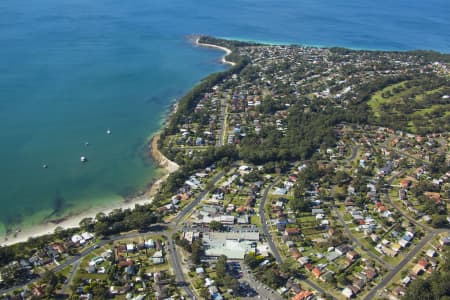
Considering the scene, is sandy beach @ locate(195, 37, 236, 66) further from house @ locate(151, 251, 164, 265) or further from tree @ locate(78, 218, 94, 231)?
house @ locate(151, 251, 164, 265)

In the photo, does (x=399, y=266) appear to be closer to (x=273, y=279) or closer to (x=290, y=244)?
(x=290, y=244)

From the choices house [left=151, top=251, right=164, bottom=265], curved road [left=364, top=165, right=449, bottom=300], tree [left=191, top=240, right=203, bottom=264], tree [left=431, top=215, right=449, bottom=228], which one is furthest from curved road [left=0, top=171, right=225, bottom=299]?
tree [left=431, top=215, right=449, bottom=228]

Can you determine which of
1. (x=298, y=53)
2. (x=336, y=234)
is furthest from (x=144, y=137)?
(x=298, y=53)

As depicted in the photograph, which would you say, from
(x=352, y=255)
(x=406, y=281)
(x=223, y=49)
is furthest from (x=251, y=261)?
(x=223, y=49)

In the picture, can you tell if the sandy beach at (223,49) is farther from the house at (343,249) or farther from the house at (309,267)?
the house at (309,267)

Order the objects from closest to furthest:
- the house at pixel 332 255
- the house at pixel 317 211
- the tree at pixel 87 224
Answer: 1. the house at pixel 332 255
2. the tree at pixel 87 224
3. the house at pixel 317 211

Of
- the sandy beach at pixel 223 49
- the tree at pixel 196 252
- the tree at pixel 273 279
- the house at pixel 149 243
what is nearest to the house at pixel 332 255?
the tree at pixel 273 279
